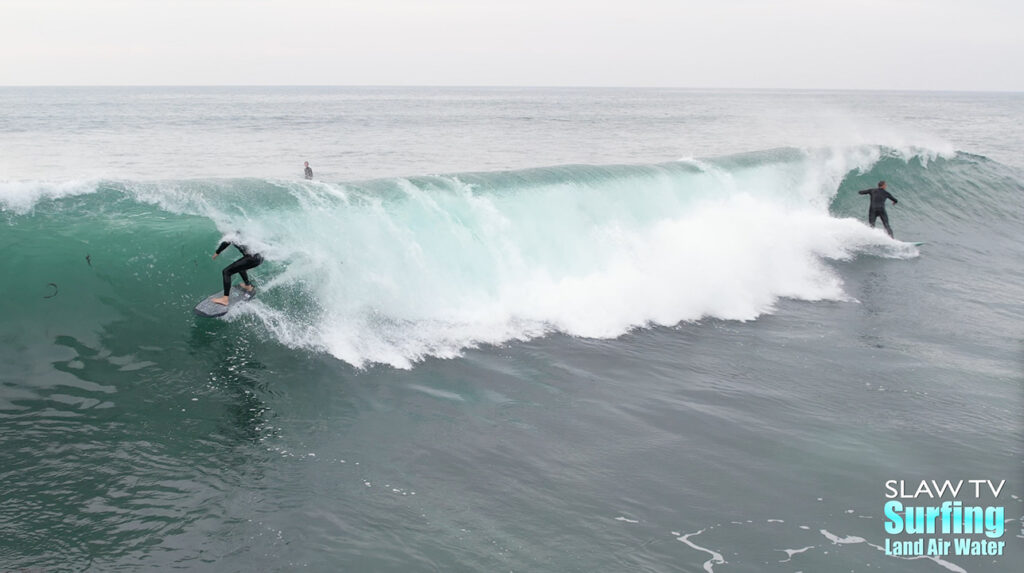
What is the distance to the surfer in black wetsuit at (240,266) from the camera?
1135cm

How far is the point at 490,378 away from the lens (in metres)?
10.5

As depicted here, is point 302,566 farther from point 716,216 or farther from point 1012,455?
point 716,216

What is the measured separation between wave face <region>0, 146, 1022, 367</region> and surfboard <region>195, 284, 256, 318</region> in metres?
0.21

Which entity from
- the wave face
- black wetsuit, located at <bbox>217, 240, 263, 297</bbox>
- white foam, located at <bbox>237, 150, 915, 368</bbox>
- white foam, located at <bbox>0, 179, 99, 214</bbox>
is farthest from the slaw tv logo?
white foam, located at <bbox>0, 179, 99, 214</bbox>

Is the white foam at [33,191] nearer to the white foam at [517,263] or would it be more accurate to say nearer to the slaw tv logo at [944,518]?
the white foam at [517,263]

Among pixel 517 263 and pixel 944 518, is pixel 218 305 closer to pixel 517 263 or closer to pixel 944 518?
pixel 517 263

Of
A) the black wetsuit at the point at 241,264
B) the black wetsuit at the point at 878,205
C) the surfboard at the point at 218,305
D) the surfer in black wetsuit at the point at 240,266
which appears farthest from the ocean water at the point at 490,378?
the black wetsuit at the point at 878,205

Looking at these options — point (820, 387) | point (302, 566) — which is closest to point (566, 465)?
point (302, 566)

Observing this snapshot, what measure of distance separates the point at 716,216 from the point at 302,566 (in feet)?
49.2

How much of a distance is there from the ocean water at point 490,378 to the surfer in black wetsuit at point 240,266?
33cm

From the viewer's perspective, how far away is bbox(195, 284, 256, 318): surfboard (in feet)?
36.4

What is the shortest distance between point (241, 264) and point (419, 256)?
3.37m

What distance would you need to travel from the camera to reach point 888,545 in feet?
22.1

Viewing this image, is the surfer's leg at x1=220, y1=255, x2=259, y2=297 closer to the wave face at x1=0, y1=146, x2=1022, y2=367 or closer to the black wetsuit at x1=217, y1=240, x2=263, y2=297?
the black wetsuit at x1=217, y1=240, x2=263, y2=297
